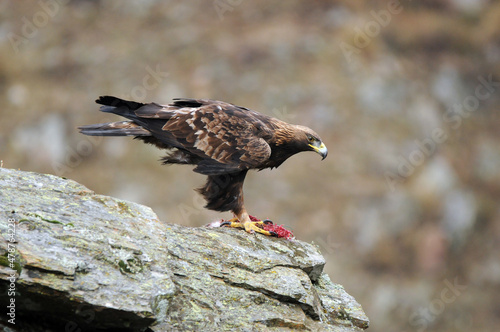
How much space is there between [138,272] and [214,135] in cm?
278

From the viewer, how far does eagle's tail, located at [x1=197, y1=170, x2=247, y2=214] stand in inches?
284

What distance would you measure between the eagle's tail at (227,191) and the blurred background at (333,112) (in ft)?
29.8

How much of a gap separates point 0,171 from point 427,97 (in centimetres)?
1936

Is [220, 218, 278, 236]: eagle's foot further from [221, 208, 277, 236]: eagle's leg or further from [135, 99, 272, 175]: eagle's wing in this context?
[135, 99, 272, 175]: eagle's wing

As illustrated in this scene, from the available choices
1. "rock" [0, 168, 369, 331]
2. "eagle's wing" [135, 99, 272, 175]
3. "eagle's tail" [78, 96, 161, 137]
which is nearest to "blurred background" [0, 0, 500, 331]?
"eagle's wing" [135, 99, 272, 175]

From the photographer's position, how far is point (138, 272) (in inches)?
185

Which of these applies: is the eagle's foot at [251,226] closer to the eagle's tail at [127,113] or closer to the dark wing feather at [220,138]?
the dark wing feather at [220,138]

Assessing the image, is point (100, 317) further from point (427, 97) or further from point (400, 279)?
point (427, 97)

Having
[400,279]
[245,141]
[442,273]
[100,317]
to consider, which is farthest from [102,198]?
[442,273]

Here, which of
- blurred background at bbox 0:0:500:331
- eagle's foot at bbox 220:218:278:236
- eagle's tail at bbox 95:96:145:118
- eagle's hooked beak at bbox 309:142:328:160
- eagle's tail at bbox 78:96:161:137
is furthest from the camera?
blurred background at bbox 0:0:500:331

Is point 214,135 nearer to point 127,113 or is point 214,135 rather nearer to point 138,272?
point 127,113

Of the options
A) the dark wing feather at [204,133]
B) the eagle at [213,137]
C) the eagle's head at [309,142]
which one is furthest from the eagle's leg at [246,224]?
the eagle's head at [309,142]

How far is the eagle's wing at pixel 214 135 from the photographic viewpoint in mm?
6965

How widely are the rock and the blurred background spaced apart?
10.2 metres
